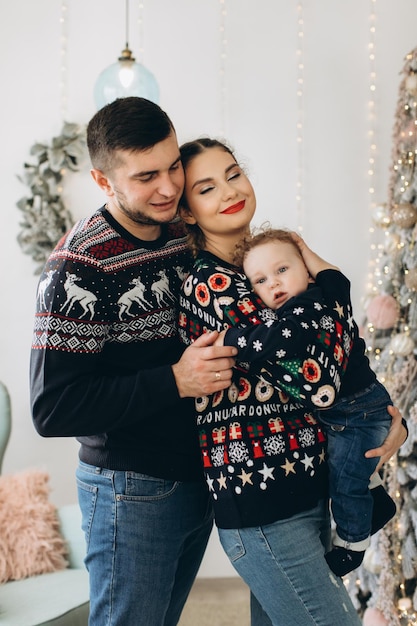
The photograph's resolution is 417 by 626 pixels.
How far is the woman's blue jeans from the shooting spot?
4.16 feet

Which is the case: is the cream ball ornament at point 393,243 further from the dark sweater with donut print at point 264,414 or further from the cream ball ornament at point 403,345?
the dark sweater with donut print at point 264,414

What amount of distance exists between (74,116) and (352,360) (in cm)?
214

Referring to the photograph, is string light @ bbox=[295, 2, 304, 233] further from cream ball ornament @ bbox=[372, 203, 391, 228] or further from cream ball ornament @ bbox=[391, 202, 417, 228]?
cream ball ornament @ bbox=[391, 202, 417, 228]

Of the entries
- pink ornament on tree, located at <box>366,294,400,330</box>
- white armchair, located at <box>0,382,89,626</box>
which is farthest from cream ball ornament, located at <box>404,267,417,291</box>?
white armchair, located at <box>0,382,89,626</box>

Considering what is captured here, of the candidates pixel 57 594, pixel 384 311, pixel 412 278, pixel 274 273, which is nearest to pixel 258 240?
pixel 274 273

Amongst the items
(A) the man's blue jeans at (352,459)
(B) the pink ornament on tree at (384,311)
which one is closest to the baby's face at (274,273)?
(A) the man's blue jeans at (352,459)

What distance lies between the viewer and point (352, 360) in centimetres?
140

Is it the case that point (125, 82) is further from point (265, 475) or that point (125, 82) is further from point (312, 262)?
point (265, 475)

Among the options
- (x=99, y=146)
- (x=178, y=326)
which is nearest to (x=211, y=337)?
(x=178, y=326)

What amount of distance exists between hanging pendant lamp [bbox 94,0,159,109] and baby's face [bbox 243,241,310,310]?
154cm

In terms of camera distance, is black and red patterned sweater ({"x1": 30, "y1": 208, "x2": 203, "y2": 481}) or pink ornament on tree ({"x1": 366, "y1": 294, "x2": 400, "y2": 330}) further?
pink ornament on tree ({"x1": 366, "y1": 294, "x2": 400, "y2": 330})

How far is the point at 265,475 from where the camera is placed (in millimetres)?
1285

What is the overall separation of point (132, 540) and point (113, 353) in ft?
1.19

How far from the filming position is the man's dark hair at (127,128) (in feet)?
4.46
